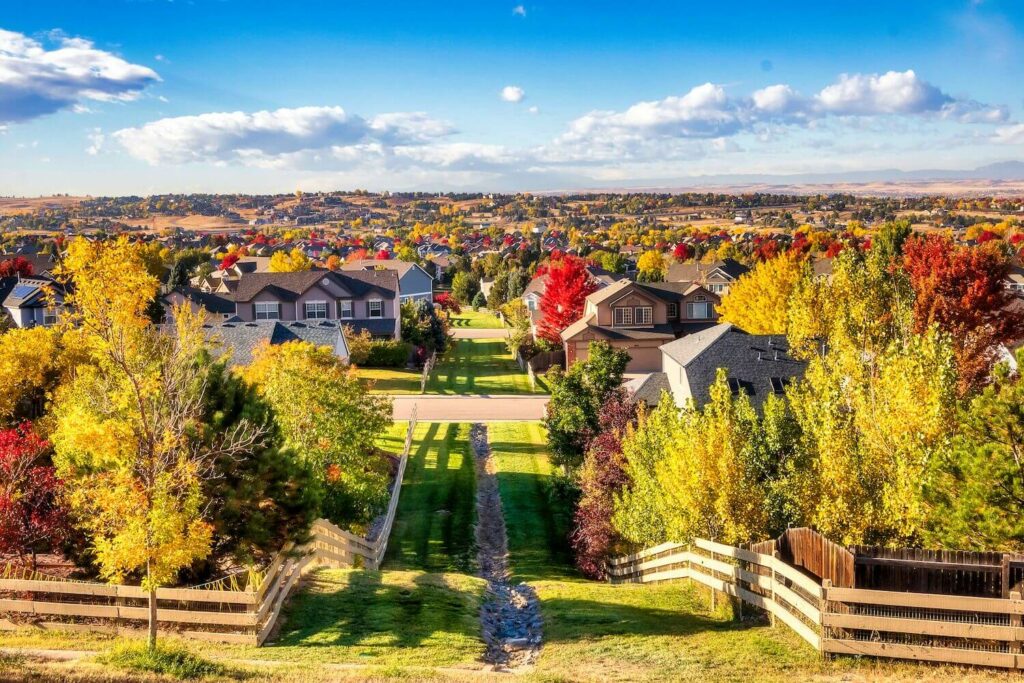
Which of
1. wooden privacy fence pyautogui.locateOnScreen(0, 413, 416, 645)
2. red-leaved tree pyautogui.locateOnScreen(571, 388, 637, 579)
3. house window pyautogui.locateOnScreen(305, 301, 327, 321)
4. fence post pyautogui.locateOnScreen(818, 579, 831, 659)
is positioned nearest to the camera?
fence post pyautogui.locateOnScreen(818, 579, 831, 659)

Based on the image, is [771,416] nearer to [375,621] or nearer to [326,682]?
[375,621]

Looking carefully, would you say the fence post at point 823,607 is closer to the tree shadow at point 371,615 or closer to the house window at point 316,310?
the tree shadow at point 371,615

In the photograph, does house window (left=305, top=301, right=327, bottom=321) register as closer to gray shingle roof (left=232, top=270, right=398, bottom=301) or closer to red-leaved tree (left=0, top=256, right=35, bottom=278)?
gray shingle roof (left=232, top=270, right=398, bottom=301)

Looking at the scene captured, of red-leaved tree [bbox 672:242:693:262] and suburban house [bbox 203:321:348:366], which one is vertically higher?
red-leaved tree [bbox 672:242:693:262]

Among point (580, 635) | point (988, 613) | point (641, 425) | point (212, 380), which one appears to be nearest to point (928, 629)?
point (988, 613)

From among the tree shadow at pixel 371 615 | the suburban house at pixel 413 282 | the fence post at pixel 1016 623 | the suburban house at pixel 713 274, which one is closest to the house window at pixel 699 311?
the suburban house at pixel 713 274

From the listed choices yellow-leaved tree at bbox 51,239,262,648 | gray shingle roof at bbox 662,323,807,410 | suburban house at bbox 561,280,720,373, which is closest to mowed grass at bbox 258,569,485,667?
yellow-leaved tree at bbox 51,239,262,648
